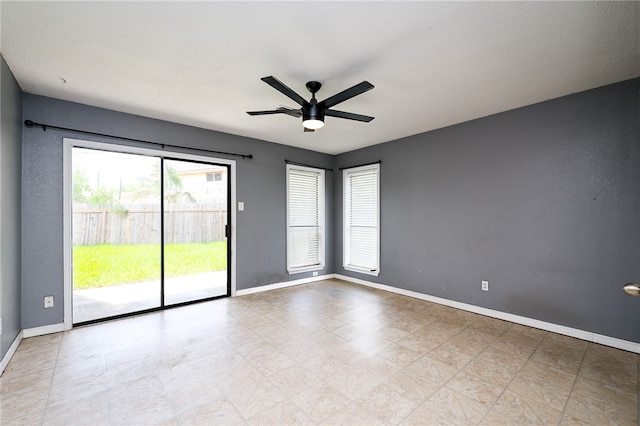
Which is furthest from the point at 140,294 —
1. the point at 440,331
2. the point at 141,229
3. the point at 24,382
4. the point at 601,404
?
the point at 601,404

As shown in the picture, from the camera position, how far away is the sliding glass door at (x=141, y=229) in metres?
3.32

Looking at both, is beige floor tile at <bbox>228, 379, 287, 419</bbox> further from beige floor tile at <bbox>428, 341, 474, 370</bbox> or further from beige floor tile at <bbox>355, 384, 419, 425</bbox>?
beige floor tile at <bbox>428, 341, 474, 370</bbox>

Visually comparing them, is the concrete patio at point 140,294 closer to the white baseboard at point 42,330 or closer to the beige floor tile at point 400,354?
the white baseboard at point 42,330

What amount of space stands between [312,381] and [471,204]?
2.95 m

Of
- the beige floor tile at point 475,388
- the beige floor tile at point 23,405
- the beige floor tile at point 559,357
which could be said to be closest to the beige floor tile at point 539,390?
the beige floor tile at point 475,388

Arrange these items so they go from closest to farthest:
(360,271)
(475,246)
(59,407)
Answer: (59,407) < (475,246) < (360,271)

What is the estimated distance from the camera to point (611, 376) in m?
2.15

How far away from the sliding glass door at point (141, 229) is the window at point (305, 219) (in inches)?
46.8

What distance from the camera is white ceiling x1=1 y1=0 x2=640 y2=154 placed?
1732mm

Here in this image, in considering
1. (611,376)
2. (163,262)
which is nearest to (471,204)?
(611,376)

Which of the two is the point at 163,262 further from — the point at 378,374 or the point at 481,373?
the point at 481,373

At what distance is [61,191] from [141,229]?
920mm

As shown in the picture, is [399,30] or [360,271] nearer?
[399,30]

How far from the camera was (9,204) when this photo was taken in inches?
95.9
